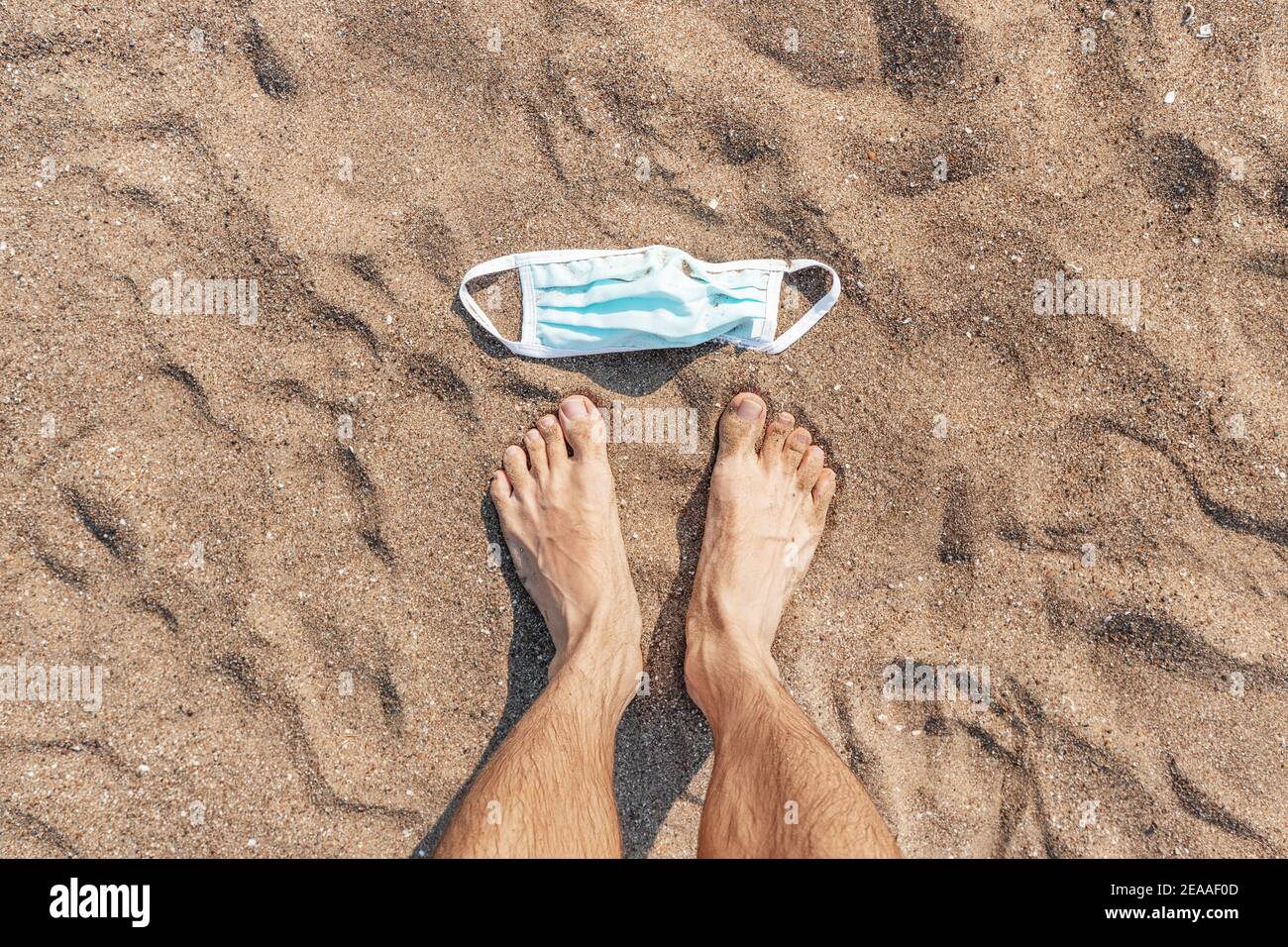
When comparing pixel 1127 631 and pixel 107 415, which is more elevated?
pixel 107 415

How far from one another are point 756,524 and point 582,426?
1.94 ft

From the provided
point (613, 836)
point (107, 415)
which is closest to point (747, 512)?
point (613, 836)

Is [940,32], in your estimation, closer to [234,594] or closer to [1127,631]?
[1127,631]

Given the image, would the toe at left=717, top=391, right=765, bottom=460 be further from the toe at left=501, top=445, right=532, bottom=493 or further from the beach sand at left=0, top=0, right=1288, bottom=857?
the toe at left=501, top=445, right=532, bottom=493

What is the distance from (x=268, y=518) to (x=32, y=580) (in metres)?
0.67

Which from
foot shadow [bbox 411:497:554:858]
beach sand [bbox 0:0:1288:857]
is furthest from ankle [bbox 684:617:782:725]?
foot shadow [bbox 411:497:554:858]

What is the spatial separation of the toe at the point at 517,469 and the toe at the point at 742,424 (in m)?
0.58

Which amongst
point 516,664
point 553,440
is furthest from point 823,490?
point 516,664

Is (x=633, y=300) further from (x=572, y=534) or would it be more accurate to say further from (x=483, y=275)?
(x=572, y=534)

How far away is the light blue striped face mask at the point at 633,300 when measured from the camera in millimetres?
2219

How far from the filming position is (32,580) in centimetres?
220

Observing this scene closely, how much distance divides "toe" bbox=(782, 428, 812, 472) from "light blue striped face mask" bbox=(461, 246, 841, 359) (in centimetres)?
30

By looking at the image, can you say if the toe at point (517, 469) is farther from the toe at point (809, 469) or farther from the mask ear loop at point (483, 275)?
the toe at point (809, 469)

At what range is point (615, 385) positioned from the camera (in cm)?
232
